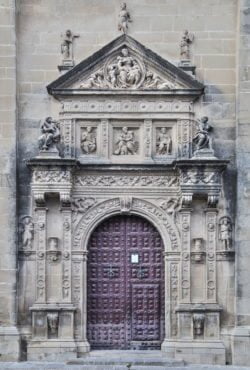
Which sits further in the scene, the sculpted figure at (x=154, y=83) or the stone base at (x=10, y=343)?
the sculpted figure at (x=154, y=83)

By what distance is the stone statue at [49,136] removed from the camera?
1712cm

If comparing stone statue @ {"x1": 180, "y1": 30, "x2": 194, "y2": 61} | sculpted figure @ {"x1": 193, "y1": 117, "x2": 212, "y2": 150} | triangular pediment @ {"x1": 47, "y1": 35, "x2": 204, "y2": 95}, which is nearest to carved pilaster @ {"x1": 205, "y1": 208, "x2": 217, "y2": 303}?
sculpted figure @ {"x1": 193, "y1": 117, "x2": 212, "y2": 150}

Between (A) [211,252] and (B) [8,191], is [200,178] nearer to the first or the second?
(A) [211,252]

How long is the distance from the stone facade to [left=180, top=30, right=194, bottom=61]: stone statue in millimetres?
19

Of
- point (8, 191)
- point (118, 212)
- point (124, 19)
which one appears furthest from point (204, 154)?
point (8, 191)

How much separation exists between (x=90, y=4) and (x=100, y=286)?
5272 millimetres

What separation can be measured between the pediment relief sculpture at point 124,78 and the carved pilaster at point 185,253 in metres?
2.40

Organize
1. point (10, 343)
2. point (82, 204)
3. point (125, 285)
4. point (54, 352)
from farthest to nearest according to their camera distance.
Answer: point (125, 285) < point (82, 204) < point (54, 352) < point (10, 343)

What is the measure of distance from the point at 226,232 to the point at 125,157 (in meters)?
2.32

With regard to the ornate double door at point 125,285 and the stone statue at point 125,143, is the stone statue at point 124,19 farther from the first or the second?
the ornate double door at point 125,285

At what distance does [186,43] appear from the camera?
17.6 meters

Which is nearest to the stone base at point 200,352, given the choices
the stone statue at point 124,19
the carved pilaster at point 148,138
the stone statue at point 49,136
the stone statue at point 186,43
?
the carved pilaster at point 148,138

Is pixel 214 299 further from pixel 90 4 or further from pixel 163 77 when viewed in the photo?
pixel 90 4

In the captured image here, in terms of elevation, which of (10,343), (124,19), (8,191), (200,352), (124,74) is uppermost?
(124,19)
